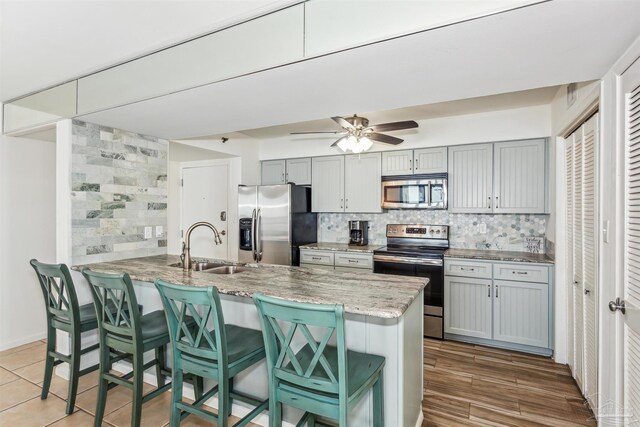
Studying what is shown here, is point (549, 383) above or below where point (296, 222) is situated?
below

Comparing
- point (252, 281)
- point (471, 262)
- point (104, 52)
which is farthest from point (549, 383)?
point (104, 52)

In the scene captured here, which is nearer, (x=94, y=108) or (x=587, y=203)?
(x=587, y=203)

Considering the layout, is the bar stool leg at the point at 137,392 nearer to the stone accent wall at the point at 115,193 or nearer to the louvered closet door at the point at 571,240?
A: the stone accent wall at the point at 115,193

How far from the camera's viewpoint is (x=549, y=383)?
2.66 m

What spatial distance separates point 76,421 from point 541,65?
137 inches

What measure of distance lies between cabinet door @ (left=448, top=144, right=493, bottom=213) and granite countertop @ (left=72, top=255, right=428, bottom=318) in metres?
→ 1.90

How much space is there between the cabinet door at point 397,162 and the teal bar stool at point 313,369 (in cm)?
283

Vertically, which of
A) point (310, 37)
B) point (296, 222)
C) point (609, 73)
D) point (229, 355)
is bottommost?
point (229, 355)

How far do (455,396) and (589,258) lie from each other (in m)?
1.36

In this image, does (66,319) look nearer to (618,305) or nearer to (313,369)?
(313,369)

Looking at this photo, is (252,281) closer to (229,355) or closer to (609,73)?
(229,355)

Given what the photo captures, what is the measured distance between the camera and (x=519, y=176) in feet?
11.4

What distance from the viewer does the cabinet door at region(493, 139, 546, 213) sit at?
341 centimetres

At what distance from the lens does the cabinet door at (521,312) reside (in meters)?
3.14
